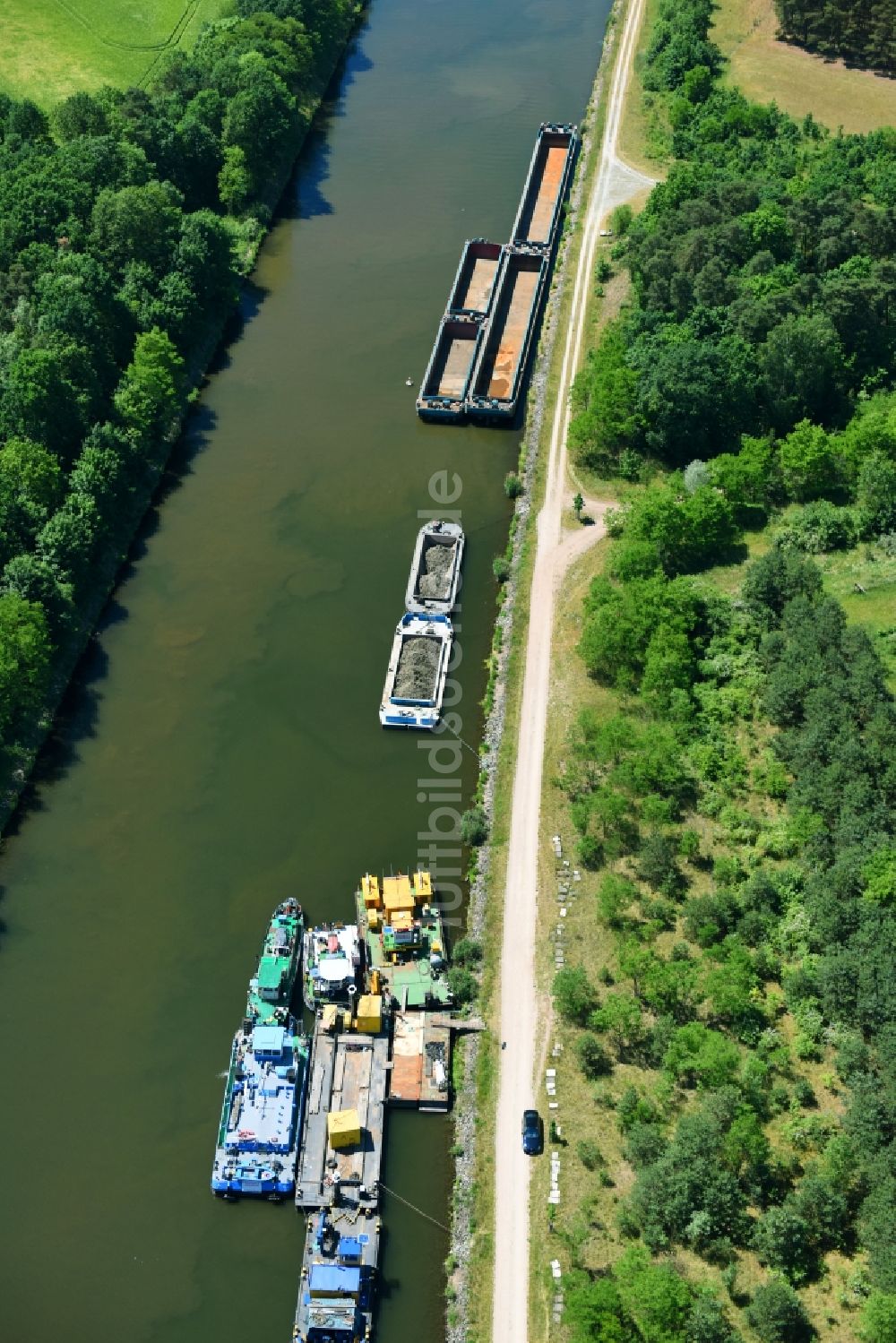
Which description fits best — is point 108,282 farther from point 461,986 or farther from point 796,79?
point 796,79

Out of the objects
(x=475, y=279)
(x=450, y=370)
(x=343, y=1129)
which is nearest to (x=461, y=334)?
(x=450, y=370)

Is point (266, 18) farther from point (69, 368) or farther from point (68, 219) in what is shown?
point (69, 368)

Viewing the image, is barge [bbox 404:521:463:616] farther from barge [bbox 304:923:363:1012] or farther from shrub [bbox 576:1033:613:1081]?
shrub [bbox 576:1033:613:1081]

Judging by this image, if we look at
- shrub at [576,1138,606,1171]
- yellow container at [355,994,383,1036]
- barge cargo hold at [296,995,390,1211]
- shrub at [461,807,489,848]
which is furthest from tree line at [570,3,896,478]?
shrub at [576,1138,606,1171]

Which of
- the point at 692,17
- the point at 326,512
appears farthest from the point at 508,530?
the point at 692,17

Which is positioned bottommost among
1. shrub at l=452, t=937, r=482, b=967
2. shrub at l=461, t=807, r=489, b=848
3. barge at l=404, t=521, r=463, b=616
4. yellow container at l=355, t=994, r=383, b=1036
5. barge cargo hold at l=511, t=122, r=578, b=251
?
yellow container at l=355, t=994, r=383, b=1036

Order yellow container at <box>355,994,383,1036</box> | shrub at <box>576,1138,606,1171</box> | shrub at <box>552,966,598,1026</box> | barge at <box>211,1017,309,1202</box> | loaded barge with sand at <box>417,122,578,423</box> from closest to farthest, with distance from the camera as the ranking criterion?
shrub at <box>576,1138,606,1171</box>
barge at <box>211,1017,309,1202</box>
shrub at <box>552,966,598,1026</box>
yellow container at <box>355,994,383,1036</box>
loaded barge with sand at <box>417,122,578,423</box>

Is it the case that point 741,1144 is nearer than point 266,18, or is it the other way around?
point 741,1144
